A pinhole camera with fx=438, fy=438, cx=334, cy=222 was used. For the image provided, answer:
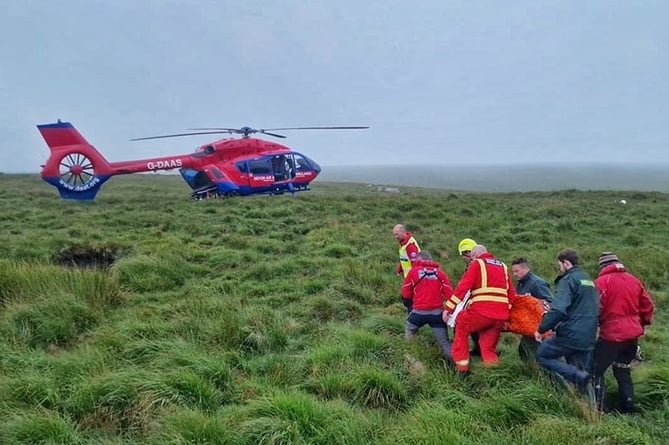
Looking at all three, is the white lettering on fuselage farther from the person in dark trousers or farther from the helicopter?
the person in dark trousers

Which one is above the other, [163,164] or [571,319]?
[163,164]

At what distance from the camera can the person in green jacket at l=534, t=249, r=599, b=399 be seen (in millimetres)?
4332

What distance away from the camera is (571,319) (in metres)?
4.39

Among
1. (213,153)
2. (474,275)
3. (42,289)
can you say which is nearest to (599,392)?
(474,275)

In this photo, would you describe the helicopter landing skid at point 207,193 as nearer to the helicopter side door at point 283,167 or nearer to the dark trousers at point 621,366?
the helicopter side door at point 283,167

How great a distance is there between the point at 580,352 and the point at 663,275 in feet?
22.5

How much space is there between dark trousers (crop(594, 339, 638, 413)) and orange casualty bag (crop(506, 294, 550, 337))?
2.16ft

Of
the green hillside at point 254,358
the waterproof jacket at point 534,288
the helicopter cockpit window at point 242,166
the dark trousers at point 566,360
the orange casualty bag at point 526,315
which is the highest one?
the helicopter cockpit window at point 242,166

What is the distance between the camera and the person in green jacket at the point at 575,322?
4.33 meters

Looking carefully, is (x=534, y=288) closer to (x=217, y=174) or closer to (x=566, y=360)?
(x=566, y=360)

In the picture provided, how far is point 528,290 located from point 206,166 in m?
17.5

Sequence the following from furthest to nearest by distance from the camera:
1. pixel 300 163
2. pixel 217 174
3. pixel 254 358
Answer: pixel 300 163 → pixel 217 174 → pixel 254 358

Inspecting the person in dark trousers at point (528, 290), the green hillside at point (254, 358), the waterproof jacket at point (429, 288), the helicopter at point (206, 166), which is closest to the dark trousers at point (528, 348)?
the person in dark trousers at point (528, 290)

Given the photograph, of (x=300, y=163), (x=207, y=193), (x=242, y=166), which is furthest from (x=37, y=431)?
(x=300, y=163)
